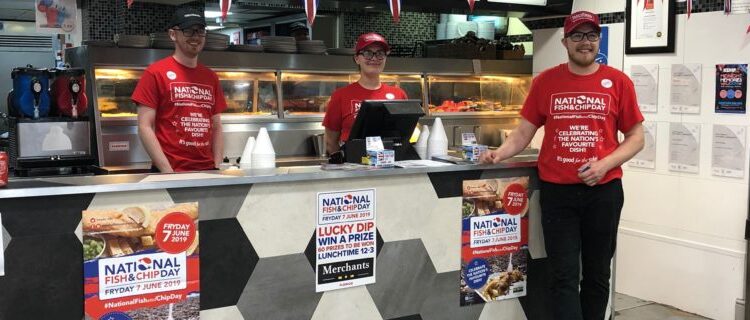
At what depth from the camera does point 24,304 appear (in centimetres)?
277

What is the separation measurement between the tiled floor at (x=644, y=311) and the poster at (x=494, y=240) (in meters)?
1.68

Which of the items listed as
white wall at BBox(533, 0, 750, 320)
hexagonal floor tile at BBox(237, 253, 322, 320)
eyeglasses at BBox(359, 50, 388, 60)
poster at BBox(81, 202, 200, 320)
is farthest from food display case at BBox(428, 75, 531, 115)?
poster at BBox(81, 202, 200, 320)

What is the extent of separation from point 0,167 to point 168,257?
27.7 inches

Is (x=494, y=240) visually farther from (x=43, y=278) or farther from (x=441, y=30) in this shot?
(x=441, y=30)

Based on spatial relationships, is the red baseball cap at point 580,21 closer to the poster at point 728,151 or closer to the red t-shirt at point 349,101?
the red t-shirt at point 349,101

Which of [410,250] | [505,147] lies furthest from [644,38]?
[410,250]

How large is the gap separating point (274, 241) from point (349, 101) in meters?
1.47

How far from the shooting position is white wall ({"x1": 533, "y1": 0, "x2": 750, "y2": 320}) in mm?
5055

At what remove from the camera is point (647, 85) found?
18.2 ft

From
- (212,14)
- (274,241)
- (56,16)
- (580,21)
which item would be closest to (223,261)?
(274,241)

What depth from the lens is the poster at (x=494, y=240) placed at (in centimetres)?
382

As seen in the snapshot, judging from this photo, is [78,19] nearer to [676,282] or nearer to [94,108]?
[94,108]

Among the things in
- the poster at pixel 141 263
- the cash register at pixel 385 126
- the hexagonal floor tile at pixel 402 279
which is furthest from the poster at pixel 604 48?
the poster at pixel 141 263

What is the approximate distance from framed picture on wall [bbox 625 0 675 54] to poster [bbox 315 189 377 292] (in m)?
2.99
